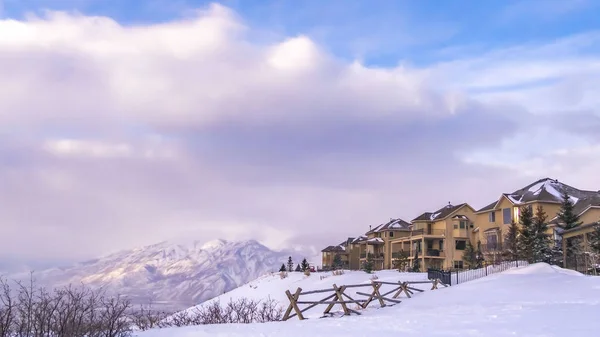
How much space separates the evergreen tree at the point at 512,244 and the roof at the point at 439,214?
16.9 meters

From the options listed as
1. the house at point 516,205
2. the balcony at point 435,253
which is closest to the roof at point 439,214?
the balcony at point 435,253

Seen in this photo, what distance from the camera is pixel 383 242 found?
85.4m

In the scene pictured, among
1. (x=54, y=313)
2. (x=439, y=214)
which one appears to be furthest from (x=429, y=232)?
(x=54, y=313)

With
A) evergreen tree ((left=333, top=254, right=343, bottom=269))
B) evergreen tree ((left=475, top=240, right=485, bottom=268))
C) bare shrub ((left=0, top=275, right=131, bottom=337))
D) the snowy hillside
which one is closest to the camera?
bare shrub ((left=0, top=275, right=131, bottom=337))

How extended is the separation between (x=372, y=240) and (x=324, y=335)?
6886cm

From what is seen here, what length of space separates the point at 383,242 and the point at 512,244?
34.7 m

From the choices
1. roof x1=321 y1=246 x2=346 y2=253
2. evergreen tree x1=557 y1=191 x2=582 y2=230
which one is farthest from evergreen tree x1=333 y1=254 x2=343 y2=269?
evergreen tree x1=557 y1=191 x2=582 y2=230

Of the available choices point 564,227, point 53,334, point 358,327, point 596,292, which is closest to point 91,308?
point 53,334

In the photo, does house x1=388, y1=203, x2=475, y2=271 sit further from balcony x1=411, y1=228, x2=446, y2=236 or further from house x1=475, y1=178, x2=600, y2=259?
house x1=475, y1=178, x2=600, y2=259

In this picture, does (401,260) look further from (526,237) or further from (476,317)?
(476,317)

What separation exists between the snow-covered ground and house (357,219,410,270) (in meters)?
54.2

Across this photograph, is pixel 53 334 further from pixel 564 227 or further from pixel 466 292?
pixel 564 227

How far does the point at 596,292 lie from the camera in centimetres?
2527

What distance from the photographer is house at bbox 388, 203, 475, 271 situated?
71.6m
